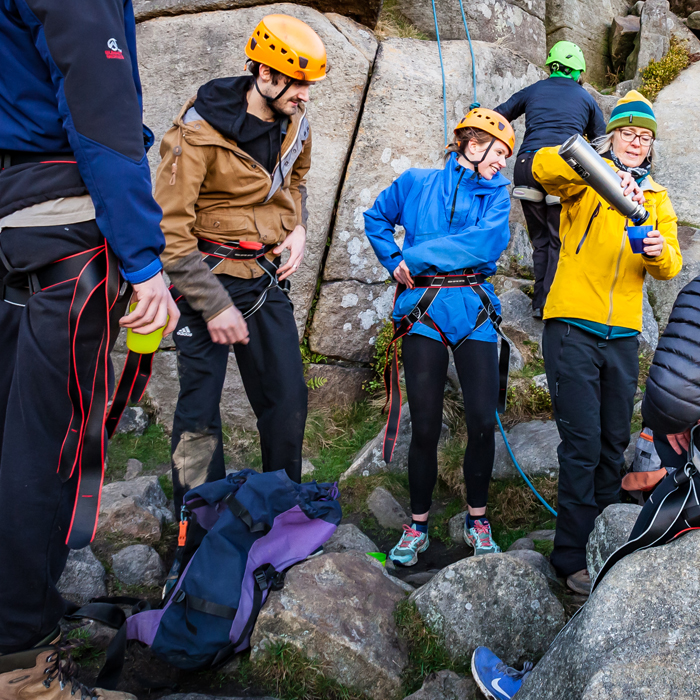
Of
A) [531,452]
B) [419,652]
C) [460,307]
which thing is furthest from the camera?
[531,452]

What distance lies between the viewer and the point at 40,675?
217cm

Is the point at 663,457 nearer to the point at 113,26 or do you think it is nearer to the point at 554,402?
the point at 554,402

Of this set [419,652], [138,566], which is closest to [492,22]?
[138,566]

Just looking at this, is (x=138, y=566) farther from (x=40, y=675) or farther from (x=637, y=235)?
(x=637, y=235)

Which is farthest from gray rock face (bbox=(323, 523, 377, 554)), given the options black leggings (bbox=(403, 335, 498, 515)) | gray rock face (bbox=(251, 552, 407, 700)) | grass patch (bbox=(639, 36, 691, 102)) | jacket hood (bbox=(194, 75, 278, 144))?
grass patch (bbox=(639, 36, 691, 102))

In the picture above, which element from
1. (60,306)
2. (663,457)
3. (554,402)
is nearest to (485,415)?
(554,402)

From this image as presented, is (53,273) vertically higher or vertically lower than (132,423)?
higher

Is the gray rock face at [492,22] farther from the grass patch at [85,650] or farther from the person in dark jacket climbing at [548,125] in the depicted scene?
the grass patch at [85,650]

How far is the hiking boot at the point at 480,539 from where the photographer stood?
3.83 m

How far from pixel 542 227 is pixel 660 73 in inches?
202

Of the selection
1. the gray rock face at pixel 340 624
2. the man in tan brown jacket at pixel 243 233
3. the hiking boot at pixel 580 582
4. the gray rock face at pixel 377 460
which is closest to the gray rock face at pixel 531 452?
the gray rock face at pixel 377 460

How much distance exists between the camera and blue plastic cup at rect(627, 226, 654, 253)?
125 inches

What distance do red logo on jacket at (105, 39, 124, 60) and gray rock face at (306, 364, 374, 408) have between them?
168 inches

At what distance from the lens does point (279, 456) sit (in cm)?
360
